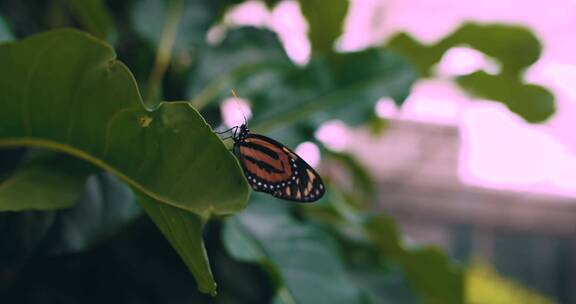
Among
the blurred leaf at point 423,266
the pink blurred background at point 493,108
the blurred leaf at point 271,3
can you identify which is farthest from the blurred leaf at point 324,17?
the pink blurred background at point 493,108

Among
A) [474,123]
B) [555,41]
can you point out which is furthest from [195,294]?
[474,123]

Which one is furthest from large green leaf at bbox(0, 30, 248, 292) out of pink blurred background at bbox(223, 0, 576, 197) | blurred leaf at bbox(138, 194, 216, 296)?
pink blurred background at bbox(223, 0, 576, 197)

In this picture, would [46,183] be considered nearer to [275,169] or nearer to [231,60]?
[275,169]

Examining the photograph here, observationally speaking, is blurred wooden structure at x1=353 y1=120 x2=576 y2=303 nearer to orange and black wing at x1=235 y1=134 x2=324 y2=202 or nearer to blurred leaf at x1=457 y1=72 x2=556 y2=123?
blurred leaf at x1=457 y1=72 x2=556 y2=123

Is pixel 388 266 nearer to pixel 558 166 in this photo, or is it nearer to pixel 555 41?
pixel 555 41

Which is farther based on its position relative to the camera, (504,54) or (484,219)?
(484,219)

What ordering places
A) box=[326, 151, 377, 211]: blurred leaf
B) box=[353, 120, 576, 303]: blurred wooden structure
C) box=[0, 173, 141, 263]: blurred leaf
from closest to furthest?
box=[0, 173, 141, 263]: blurred leaf → box=[326, 151, 377, 211]: blurred leaf → box=[353, 120, 576, 303]: blurred wooden structure

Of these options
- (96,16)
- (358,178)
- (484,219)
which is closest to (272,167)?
(96,16)

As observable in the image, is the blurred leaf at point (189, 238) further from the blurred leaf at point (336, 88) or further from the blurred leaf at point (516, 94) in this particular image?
the blurred leaf at point (516, 94)
